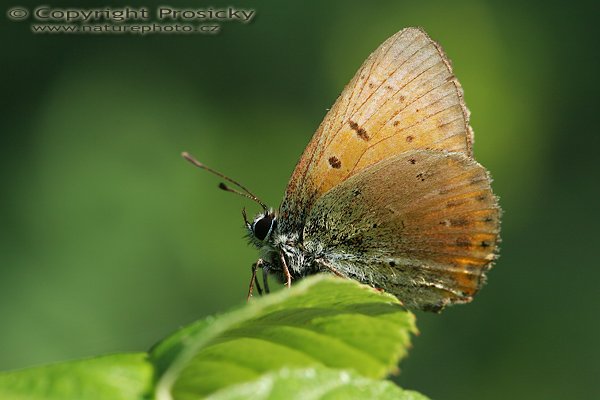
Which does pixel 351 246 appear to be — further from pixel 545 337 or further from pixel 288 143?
pixel 288 143

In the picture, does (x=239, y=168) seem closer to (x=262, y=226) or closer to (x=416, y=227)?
(x=262, y=226)

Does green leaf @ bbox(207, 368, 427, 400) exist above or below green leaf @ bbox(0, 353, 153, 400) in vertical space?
below

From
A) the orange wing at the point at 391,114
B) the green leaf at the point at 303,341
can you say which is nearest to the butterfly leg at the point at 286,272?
the orange wing at the point at 391,114

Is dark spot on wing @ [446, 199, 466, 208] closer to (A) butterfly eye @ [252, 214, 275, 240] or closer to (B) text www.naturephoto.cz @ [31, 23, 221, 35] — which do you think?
(A) butterfly eye @ [252, 214, 275, 240]

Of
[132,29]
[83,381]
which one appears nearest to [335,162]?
[83,381]

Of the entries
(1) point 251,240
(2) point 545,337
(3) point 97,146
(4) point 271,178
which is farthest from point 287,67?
(1) point 251,240

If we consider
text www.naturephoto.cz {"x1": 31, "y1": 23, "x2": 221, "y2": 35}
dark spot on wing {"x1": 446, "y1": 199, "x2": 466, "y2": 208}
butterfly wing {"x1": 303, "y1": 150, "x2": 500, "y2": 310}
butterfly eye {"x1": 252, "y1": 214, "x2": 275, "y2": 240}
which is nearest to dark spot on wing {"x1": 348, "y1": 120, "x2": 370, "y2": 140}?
butterfly wing {"x1": 303, "y1": 150, "x2": 500, "y2": 310}
